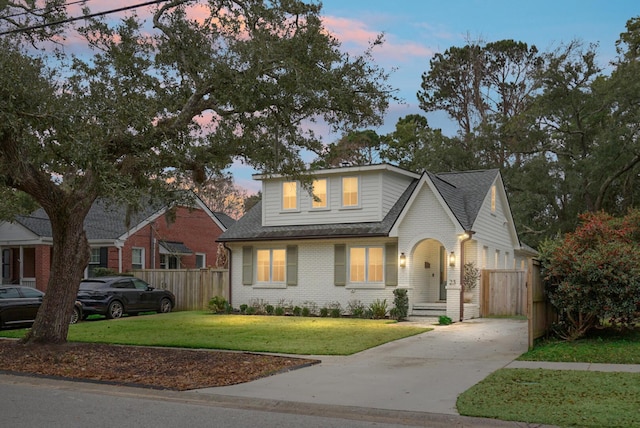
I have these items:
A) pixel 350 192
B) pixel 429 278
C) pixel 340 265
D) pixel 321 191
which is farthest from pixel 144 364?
pixel 429 278

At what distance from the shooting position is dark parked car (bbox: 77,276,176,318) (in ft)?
79.4

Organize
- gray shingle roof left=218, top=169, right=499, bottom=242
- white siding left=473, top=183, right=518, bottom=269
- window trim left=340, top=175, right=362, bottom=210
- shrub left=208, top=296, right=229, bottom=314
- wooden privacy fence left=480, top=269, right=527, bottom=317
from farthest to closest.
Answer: shrub left=208, top=296, right=229, bottom=314 → window trim left=340, top=175, right=362, bottom=210 → white siding left=473, top=183, right=518, bottom=269 → wooden privacy fence left=480, top=269, right=527, bottom=317 → gray shingle roof left=218, top=169, right=499, bottom=242

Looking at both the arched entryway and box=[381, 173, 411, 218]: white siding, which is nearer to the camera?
the arched entryway

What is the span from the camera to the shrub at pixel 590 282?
13.4 metres

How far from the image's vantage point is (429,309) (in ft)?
76.1

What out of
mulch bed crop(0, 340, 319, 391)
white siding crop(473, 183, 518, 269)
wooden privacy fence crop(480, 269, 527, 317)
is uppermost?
white siding crop(473, 183, 518, 269)

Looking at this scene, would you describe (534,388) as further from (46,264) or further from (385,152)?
(385,152)

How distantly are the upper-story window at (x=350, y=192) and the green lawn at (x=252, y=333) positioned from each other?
15.6ft

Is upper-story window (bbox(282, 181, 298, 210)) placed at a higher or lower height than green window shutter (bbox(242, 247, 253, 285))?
higher

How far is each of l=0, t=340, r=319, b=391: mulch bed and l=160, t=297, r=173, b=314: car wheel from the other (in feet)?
40.8

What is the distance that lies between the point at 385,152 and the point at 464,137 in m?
9.50

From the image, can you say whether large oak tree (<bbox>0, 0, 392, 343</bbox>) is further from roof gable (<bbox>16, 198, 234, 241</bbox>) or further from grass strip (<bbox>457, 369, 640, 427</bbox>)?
roof gable (<bbox>16, 198, 234, 241</bbox>)

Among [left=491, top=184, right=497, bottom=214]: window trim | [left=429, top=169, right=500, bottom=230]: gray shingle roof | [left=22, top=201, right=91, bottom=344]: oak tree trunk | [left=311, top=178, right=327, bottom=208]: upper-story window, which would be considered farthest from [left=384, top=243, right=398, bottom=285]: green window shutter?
[left=22, top=201, right=91, bottom=344]: oak tree trunk

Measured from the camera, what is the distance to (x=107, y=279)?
25.0m
